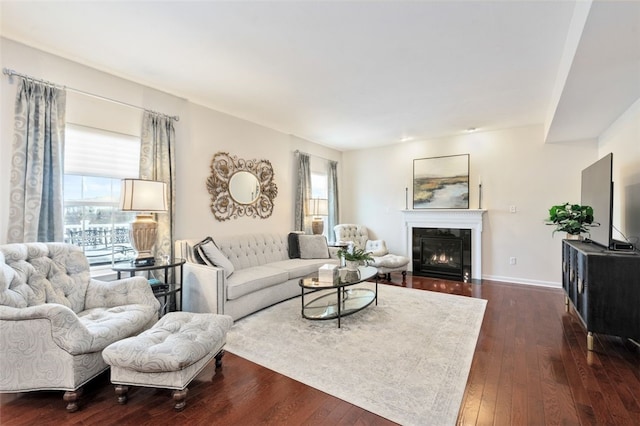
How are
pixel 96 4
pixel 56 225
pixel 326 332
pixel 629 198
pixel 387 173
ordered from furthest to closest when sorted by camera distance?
pixel 387 173 < pixel 629 198 < pixel 326 332 < pixel 56 225 < pixel 96 4

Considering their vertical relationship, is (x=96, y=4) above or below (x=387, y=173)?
above

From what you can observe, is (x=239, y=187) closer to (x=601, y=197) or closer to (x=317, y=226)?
(x=317, y=226)

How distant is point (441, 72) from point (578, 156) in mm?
3232

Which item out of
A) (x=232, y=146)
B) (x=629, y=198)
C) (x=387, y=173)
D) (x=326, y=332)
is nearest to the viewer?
(x=326, y=332)

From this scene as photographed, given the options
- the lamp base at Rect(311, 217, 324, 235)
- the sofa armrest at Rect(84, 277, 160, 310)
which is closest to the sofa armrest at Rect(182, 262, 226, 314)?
the sofa armrest at Rect(84, 277, 160, 310)

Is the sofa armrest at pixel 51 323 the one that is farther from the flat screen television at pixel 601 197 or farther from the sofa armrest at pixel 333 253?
the flat screen television at pixel 601 197

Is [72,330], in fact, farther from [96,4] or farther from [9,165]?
[96,4]

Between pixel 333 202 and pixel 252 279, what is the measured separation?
3359 millimetres

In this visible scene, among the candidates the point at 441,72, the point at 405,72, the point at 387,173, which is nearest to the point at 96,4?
the point at 405,72

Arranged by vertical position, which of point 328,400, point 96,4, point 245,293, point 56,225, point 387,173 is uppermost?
point 96,4

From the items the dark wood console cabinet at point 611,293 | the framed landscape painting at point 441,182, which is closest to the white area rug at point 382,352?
the dark wood console cabinet at point 611,293

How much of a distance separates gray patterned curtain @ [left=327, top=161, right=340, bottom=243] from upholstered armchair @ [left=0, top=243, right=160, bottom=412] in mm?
4294

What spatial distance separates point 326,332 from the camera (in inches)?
116

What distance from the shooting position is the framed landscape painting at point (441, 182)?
5492 mm
